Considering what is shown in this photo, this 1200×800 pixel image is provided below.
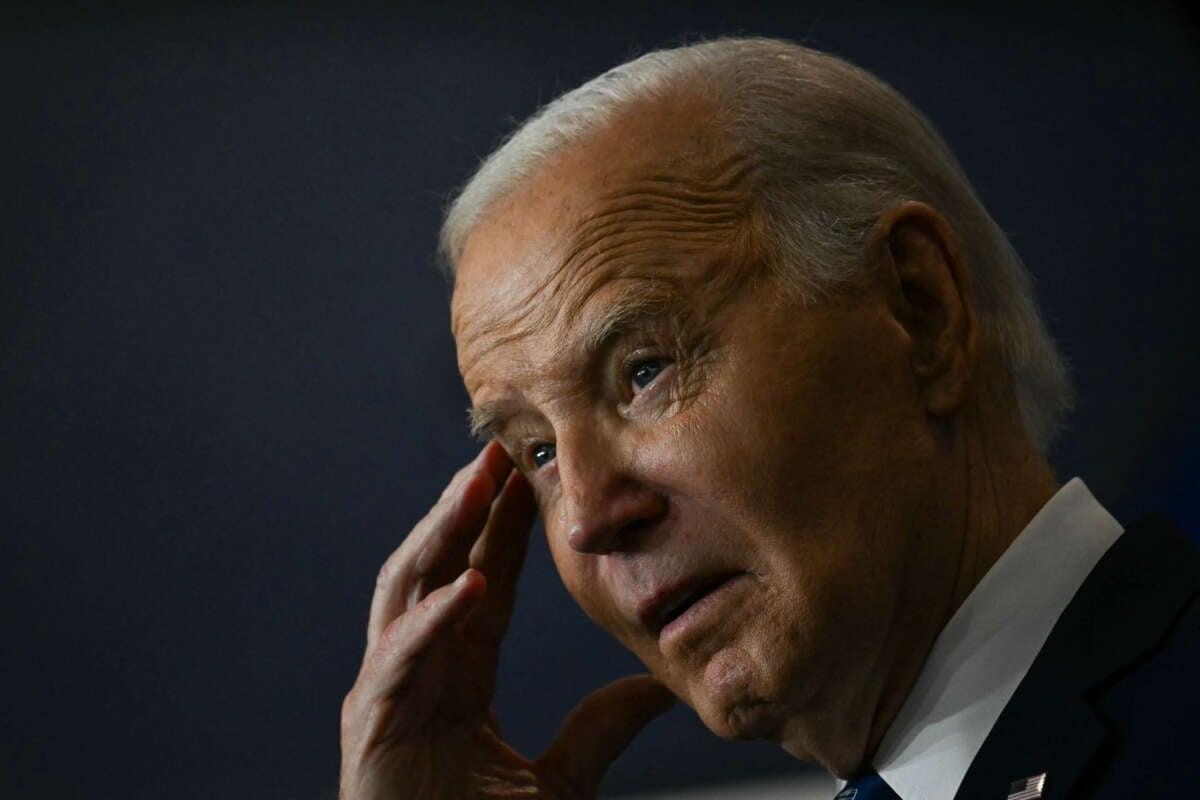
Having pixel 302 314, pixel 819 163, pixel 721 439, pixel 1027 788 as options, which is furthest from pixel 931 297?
pixel 302 314

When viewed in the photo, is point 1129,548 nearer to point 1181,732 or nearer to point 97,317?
point 1181,732

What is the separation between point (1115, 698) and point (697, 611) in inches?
17.0

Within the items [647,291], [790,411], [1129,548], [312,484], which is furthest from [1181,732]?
[312,484]

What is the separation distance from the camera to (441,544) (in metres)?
2.01

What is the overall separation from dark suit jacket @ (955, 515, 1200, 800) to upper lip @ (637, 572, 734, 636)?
1.07 feet

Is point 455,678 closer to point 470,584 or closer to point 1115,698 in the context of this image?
point 470,584

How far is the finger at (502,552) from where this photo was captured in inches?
80.1

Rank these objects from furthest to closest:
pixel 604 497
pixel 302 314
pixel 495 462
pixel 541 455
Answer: pixel 302 314, pixel 495 462, pixel 541 455, pixel 604 497

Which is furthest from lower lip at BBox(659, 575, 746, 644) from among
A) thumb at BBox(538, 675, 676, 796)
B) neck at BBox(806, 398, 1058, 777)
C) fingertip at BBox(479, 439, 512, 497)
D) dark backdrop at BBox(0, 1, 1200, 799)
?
dark backdrop at BBox(0, 1, 1200, 799)

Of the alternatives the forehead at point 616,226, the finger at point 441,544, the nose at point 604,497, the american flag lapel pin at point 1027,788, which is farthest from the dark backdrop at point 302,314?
the american flag lapel pin at point 1027,788

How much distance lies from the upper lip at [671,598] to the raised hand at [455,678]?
29 cm

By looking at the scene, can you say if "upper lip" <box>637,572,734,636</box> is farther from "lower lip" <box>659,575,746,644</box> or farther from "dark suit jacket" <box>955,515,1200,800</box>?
"dark suit jacket" <box>955,515,1200,800</box>

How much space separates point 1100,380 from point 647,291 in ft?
4.41

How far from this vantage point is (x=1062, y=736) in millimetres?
1488
